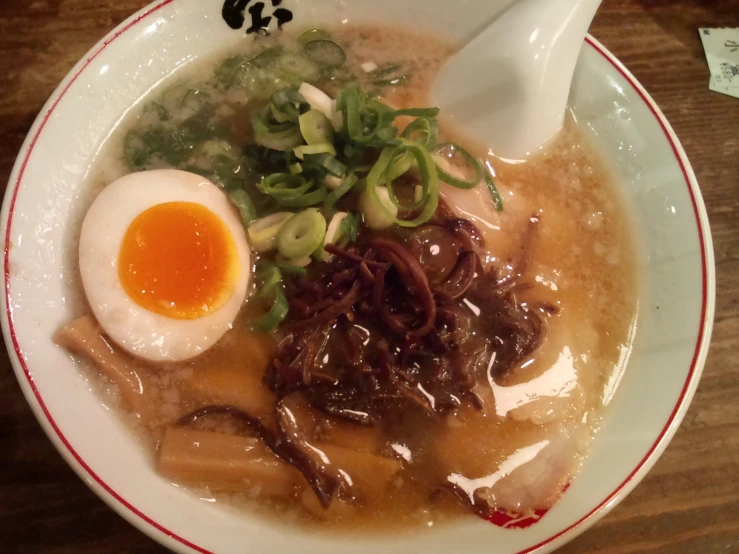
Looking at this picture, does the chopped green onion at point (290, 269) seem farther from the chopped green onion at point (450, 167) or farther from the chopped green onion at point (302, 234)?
the chopped green onion at point (450, 167)

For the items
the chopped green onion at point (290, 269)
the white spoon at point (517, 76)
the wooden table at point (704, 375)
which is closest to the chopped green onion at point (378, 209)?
the chopped green onion at point (290, 269)

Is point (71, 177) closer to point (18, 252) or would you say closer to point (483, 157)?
point (18, 252)

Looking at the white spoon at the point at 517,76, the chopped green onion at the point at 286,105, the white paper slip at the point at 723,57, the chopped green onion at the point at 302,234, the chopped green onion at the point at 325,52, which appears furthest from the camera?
the white paper slip at the point at 723,57

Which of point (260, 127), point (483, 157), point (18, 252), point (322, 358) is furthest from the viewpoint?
point (483, 157)

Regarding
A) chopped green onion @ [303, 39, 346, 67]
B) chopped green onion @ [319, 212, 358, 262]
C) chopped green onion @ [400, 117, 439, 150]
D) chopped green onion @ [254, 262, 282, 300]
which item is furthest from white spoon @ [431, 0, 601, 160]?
chopped green onion @ [254, 262, 282, 300]

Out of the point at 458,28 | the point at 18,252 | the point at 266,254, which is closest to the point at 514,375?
the point at 266,254

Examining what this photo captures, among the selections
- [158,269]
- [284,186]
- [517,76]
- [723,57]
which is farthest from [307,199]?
[723,57]

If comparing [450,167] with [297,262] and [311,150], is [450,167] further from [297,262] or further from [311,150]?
[297,262]
